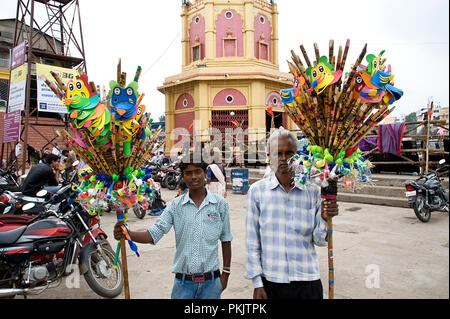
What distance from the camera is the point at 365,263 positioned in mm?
4484

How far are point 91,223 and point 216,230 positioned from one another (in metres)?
2.32

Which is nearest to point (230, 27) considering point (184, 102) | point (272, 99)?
point (272, 99)

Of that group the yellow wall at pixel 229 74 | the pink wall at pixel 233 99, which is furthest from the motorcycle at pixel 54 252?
the pink wall at pixel 233 99

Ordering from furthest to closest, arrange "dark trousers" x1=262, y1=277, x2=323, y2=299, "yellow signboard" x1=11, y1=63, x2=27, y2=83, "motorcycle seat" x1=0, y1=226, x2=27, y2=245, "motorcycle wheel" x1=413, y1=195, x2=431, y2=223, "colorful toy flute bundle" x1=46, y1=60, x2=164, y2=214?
"yellow signboard" x1=11, y1=63, x2=27, y2=83 → "motorcycle wheel" x1=413, y1=195, x2=431, y2=223 → "motorcycle seat" x1=0, y1=226, x2=27, y2=245 → "colorful toy flute bundle" x1=46, y1=60, x2=164, y2=214 → "dark trousers" x1=262, y1=277, x2=323, y2=299

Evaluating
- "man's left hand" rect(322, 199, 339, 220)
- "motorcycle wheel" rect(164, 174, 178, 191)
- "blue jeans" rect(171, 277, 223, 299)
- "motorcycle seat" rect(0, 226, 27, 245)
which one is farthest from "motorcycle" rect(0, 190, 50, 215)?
"motorcycle wheel" rect(164, 174, 178, 191)

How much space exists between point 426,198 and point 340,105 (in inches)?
214

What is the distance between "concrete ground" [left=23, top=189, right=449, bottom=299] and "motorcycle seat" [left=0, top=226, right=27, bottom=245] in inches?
32.9

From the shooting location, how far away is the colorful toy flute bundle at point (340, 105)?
2.54 meters

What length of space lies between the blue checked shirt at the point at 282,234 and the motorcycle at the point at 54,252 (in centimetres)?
231

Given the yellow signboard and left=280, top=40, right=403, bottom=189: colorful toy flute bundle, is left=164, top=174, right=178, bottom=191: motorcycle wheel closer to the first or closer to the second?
the yellow signboard

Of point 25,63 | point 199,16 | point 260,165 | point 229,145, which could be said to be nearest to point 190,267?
point 25,63

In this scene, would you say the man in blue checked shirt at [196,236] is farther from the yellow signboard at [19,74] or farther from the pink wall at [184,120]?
the pink wall at [184,120]

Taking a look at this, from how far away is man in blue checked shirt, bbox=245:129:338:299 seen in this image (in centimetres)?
202

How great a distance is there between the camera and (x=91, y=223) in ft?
13.2
